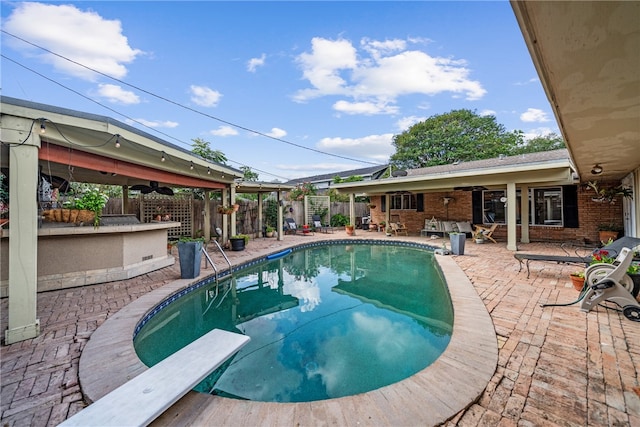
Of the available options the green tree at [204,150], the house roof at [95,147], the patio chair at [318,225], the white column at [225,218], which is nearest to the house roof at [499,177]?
the patio chair at [318,225]

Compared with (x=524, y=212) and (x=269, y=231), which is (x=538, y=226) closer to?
(x=524, y=212)

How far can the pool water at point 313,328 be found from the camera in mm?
2553

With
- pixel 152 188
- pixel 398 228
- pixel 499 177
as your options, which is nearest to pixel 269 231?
pixel 152 188

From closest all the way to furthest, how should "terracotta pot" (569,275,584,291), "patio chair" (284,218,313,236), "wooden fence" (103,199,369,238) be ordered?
1. "terracotta pot" (569,275,584,291)
2. "wooden fence" (103,199,369,238)
3. "patio chair" (284,218,313,236)

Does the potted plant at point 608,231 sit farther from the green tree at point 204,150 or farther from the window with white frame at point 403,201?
the green tree at point 204,150

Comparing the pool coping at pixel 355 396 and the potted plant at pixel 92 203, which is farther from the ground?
the potted plant at pixel 92 203

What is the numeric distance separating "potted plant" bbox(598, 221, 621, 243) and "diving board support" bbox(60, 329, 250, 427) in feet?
37.5

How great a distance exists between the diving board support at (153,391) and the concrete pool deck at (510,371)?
127 mm

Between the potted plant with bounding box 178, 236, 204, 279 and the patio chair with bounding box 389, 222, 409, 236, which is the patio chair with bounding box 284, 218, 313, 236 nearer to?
the patio chair with bounding box 389, 222, 409, 236

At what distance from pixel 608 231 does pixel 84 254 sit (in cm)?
1414

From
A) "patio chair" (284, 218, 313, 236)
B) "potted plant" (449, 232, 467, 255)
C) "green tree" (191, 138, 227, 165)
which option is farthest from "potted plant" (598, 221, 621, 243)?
"green tree" (191, 138, 227, 165)

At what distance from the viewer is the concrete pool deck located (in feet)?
5.61

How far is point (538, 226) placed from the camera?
32.6 feet

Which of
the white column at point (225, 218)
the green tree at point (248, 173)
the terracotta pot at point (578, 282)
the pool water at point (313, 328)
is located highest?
the green tree at point (248, 173)
